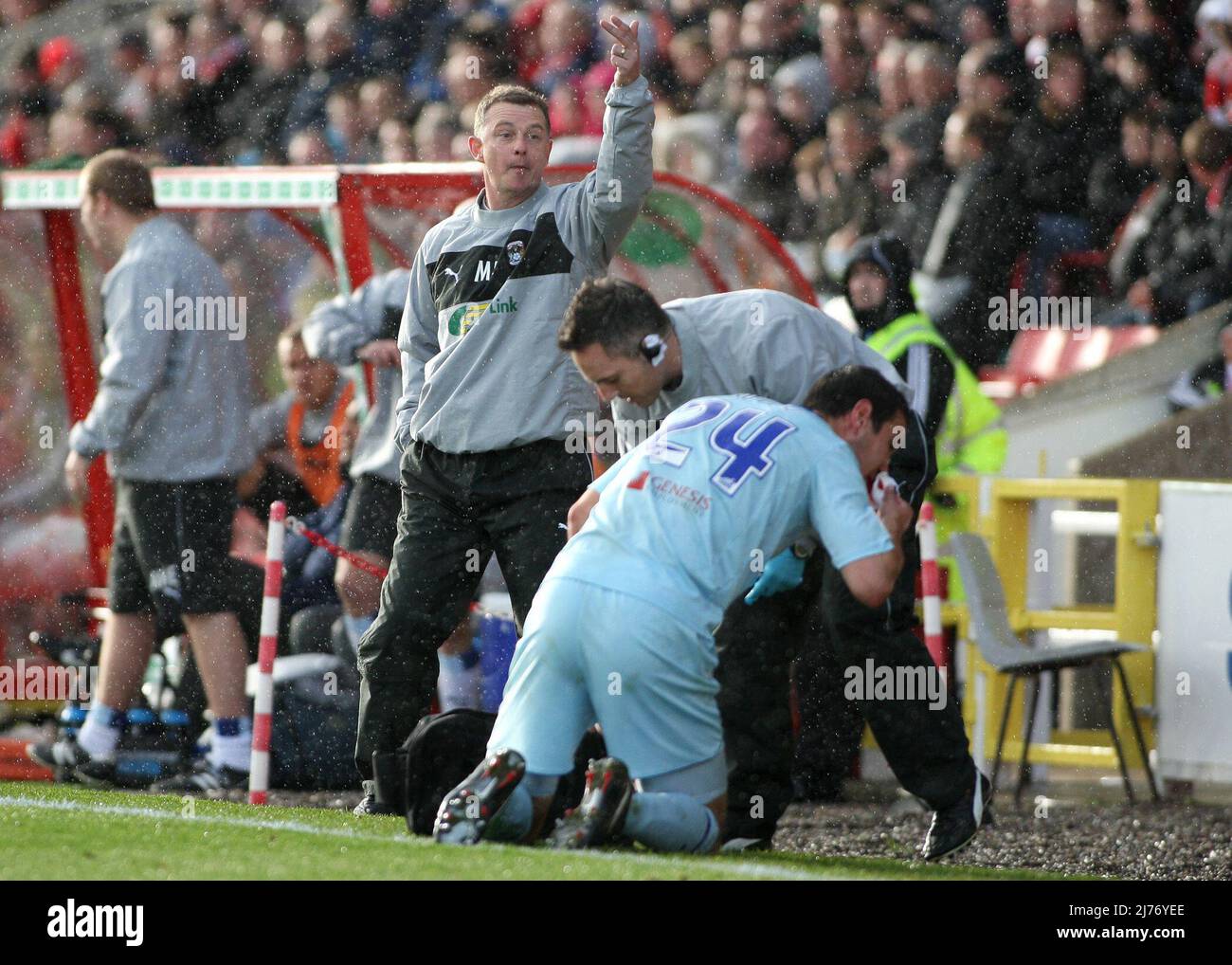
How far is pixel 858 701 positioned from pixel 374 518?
2.89m

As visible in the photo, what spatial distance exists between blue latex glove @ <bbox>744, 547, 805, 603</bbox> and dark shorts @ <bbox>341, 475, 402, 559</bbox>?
2.74 m

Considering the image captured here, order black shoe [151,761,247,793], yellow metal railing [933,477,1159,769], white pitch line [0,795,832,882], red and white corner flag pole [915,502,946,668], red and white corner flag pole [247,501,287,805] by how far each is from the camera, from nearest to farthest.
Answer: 1. white pitch line [0,795,832,882]
2. red and white corner flag pole [247,501,287,805]
3. red and white corner flag pole [915,502,946,668]
4. black shoe [151,761,247,793]
5. yellow metal railing [933,477,1159,769]

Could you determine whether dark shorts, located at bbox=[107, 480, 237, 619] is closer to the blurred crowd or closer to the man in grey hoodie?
the man in grey hoodie

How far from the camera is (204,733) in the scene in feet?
28.9

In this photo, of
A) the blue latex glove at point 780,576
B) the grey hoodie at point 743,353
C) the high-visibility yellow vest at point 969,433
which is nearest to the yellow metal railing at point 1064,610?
the high-visibility yellow vest at point 969,433

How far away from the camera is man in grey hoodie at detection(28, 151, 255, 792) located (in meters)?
8.19

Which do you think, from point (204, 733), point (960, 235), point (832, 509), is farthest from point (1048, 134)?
point (832, 509)

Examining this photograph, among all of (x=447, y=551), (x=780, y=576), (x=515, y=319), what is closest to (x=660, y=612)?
(x=780, y=576)

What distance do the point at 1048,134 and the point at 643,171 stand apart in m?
6.25

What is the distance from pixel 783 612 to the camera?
6129 mm

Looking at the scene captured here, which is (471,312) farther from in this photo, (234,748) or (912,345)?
(912,345)

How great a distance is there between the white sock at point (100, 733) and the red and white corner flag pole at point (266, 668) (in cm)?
58

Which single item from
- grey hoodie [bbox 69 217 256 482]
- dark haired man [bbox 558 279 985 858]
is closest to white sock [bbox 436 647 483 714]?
grey hoodie [bbox 69 217 256 482]
